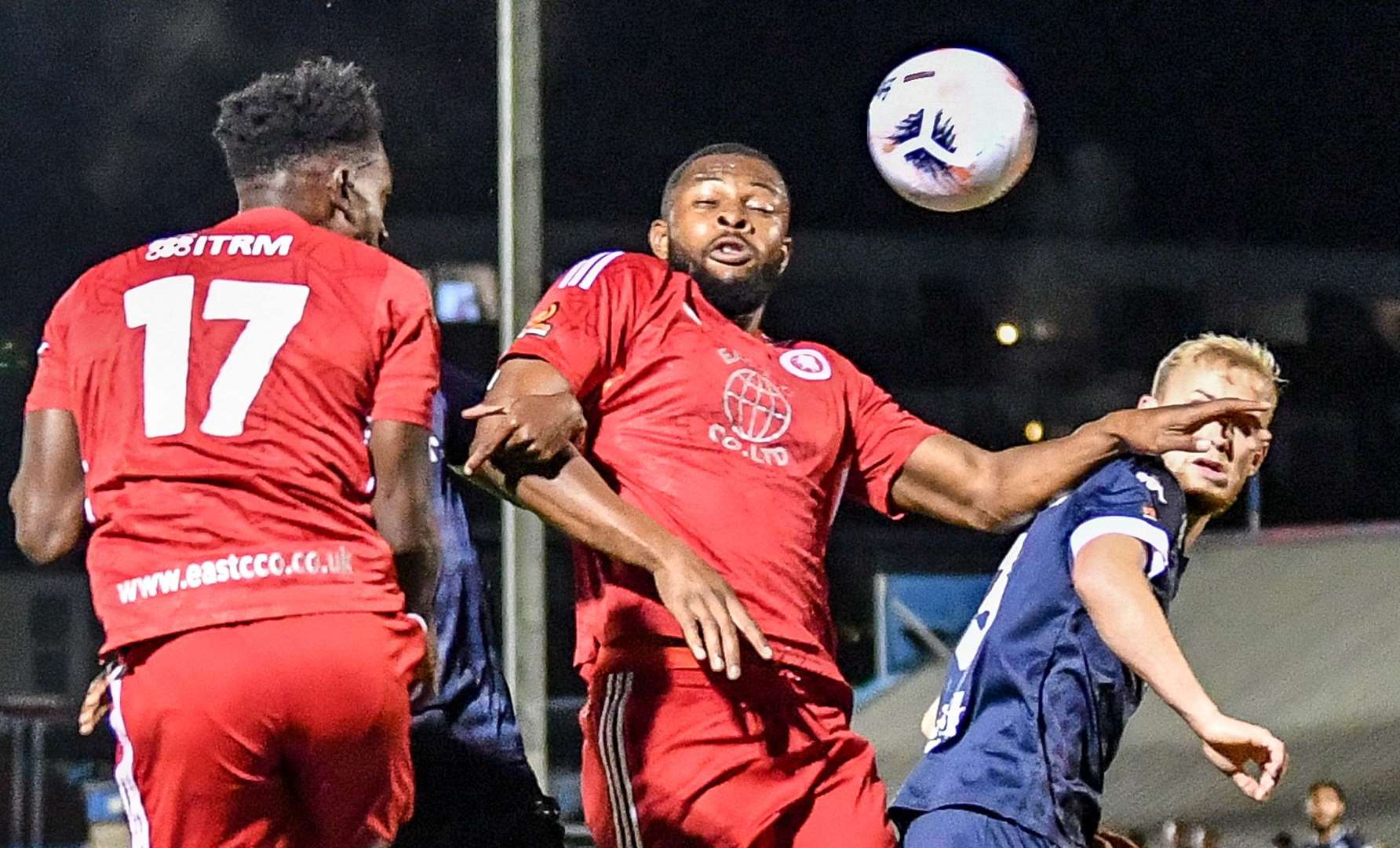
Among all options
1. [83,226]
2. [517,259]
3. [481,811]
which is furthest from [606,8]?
[481,811]

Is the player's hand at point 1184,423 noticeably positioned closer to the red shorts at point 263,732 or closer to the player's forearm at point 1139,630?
the player's forearm at point 1139,630

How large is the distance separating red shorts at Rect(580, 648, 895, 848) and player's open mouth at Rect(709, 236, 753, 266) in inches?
28.1

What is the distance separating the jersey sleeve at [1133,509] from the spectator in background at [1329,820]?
15.7ft

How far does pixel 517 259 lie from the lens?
19.1 feet

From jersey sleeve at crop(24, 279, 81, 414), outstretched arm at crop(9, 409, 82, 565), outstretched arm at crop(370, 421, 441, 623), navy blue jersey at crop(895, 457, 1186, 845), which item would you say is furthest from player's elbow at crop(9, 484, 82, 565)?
navy blue jersey at crop(895, 457, 1186, 845)

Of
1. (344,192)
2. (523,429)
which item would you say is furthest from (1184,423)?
(344,192)

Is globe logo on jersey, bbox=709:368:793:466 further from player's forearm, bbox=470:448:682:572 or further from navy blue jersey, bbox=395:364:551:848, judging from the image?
navy blue jersey, bbox=395:364:551:848

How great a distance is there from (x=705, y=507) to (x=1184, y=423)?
0.75m

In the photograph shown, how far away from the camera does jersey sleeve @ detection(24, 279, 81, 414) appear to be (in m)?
2.88

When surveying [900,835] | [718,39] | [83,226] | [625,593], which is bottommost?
[900,835]

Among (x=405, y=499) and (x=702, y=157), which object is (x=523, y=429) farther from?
(x=702, y=157)

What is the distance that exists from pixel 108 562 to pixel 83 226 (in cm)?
1142

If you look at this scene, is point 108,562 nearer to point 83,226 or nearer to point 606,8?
point 83,226

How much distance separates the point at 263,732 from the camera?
2.72m
